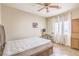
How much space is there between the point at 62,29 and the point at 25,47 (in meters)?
0.84

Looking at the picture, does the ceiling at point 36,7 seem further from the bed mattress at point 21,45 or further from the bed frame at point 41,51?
the bed frame at point 41,51

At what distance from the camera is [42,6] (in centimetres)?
152

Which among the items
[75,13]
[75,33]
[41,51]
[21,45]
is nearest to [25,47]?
[21,45]

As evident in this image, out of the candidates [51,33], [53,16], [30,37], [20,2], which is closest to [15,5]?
[20,2]

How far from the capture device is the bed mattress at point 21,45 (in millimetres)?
1404

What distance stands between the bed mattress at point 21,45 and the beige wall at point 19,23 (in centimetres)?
10

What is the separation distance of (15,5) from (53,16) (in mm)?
783

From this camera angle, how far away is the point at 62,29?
1672 mm

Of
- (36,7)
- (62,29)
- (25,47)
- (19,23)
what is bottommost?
(25,47)

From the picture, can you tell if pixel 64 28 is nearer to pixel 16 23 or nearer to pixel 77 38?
pixel 77 38

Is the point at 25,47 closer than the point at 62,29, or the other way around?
the point at 25,47

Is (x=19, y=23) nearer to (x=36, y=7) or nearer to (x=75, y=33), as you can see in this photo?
(x=36, y=7)

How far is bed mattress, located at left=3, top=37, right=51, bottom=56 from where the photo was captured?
140cm

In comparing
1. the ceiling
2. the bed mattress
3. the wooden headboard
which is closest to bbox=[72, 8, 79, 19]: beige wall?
the ceiling
